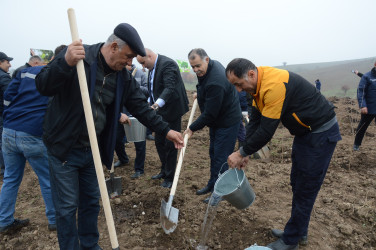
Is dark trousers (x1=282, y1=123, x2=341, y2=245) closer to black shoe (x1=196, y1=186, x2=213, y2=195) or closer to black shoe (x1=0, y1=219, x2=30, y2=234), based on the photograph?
black shoe (x1=196, y1=186, x2=213, y2=195)

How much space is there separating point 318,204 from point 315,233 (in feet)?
2.56

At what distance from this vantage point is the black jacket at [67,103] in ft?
5.41

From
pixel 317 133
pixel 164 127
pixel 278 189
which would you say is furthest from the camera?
pixel 278 189

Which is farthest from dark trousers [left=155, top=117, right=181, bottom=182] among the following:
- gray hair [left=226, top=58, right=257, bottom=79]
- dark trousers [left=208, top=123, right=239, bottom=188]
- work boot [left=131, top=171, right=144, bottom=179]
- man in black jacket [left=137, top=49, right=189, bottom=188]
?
gray hair [left=226, top=58, right=257, bottom=79]

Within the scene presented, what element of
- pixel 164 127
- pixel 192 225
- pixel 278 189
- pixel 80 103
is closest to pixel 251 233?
pixel 192 225

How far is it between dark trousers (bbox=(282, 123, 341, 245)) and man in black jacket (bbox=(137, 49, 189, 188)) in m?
1.96

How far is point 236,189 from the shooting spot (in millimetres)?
2330

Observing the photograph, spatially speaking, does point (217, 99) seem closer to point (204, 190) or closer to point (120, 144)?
point (204, 190)

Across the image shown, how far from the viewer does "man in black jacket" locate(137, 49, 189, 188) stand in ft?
12.4

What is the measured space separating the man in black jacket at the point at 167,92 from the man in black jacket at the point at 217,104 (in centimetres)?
45

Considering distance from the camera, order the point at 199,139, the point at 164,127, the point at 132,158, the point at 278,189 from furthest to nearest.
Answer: the point at 199,139, the point at 132,158, the point at 278,189, the point at 164,127

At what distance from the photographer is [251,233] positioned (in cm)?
292

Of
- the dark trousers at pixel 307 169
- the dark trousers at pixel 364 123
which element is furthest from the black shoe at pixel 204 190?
the dark trousers at pixel 364 123

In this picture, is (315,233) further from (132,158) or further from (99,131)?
(132,158)
